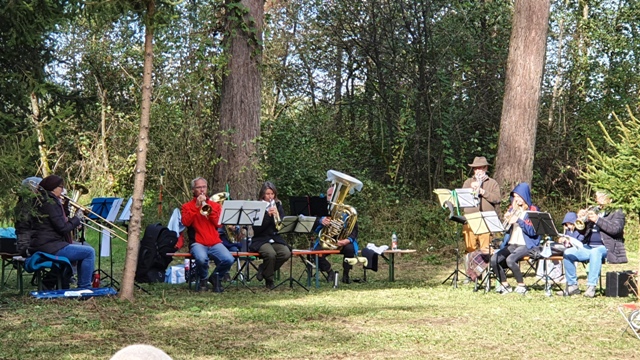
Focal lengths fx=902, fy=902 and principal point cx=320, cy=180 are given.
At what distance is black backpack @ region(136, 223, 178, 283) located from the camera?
12.2 meters

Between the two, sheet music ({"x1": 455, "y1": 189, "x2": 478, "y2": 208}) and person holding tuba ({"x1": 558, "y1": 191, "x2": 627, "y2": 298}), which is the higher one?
sheet music ({"x1": 455, "y1": 189, "x2": 478, "y2": 208})

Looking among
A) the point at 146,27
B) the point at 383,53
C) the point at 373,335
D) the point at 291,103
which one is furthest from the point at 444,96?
the point at 373,335

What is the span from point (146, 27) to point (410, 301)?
174 inches

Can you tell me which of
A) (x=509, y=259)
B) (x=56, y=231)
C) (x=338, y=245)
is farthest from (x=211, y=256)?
(x=509, y=259)

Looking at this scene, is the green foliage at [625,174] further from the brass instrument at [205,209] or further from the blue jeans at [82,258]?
the blue jeans at [82,258]

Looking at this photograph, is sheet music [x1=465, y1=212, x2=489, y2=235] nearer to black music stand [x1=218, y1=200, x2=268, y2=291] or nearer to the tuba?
the tuba

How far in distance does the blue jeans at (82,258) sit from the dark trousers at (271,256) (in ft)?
7.87

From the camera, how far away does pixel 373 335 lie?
26.9ft

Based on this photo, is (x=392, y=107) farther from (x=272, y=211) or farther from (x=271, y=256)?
(x=271, y=256)

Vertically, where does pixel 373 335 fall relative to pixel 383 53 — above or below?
below

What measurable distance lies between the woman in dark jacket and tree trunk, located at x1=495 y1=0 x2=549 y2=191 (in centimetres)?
866

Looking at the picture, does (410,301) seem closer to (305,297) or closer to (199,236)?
(305,297)

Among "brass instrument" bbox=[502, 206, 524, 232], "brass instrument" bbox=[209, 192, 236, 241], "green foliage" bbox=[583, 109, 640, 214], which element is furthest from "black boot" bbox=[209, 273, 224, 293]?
"green foliage" bbox=[583, 109, 640, 214]

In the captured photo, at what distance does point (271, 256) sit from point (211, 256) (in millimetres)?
811
